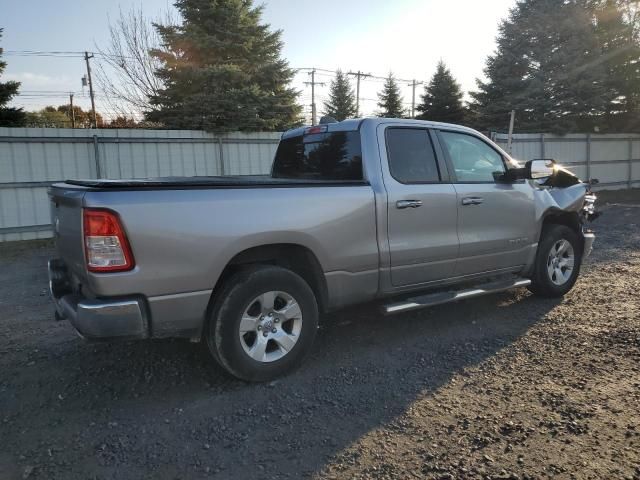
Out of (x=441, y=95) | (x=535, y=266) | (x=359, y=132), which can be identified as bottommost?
(x=535, y=266)

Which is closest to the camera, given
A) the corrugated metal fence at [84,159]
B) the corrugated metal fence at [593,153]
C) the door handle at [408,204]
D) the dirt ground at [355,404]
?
the dirt ground at [355,404]

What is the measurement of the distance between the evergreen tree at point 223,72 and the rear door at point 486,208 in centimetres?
1124

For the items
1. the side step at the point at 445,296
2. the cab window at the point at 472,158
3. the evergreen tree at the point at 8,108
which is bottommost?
the side step at the point at 445,296

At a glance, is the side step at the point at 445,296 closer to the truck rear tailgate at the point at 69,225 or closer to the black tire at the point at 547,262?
the black tire at the point at 547,262

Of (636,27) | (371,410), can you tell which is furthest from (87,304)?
(636,27)

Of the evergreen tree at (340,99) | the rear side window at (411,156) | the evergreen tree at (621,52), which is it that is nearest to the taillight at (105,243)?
the rear side window at (411,156)

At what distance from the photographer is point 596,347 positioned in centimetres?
422

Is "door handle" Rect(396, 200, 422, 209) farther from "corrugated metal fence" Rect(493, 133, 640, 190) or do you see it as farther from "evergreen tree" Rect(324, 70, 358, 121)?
"evergreen tree" Rect(324, 70, 358, 121)

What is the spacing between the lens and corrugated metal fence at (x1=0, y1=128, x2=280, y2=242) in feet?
33.8

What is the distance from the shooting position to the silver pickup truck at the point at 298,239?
304 cm

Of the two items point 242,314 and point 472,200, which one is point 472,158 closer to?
point 472,200

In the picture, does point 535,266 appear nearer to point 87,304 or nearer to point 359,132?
point 359,132

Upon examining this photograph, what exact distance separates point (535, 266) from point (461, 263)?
129 cm

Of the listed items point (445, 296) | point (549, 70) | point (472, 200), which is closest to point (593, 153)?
point (549, 70)
